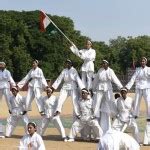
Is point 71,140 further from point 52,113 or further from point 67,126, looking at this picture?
point 67,126

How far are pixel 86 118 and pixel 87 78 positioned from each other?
4.92 ft

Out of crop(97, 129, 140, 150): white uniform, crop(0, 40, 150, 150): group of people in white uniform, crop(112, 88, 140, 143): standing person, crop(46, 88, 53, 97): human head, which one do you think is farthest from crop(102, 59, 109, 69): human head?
crop(97, 129, 140, 150): white uniform

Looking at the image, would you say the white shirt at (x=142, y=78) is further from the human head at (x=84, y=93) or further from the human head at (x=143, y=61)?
the human head at (x=84, y=93)

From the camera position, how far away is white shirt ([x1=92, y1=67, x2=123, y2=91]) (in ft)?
48.5

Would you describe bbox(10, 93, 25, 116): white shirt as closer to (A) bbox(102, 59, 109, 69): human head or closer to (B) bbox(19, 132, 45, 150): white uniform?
(A) bbox(102, 59, 109, 69): human head

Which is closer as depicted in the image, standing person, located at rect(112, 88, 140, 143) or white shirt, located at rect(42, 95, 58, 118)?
standing person, located at rect(112, 88, 140, 143)

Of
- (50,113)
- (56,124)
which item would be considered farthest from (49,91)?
(56,124)

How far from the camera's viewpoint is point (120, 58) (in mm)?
91312

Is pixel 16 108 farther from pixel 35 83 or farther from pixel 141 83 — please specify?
pixel 141 83

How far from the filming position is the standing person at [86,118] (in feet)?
48.5

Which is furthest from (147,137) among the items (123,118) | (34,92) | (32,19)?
(32,19)

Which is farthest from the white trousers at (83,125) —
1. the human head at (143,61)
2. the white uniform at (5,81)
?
the white uniform at (5,81)

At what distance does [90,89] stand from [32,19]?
6218 centimetres

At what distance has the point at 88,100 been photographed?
589 inches
